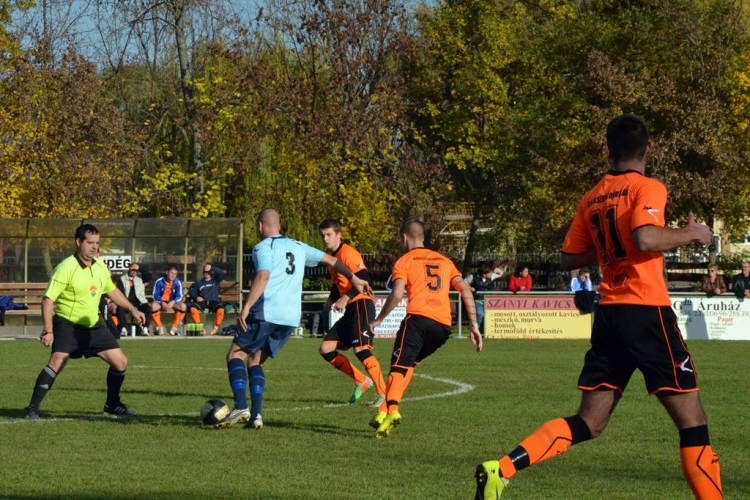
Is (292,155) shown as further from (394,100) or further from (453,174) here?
(453,174)

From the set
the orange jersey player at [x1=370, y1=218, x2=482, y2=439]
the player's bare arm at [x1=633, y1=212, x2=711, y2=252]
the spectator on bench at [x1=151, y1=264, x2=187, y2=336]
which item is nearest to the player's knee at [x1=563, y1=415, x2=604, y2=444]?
the player's bare arm at [x1=633, y1=212, x2=711, y2=252]

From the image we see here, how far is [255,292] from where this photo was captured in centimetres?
1067

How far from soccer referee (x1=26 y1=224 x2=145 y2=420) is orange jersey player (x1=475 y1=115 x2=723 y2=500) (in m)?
6.47

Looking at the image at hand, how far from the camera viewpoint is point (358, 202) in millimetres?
41062

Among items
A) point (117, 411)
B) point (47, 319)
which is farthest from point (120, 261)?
point (47, 319)

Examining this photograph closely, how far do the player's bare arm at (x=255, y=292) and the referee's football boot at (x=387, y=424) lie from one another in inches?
60.8

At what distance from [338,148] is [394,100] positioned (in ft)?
8.10

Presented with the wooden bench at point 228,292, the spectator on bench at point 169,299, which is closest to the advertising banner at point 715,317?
the wooden bench at point 228,292

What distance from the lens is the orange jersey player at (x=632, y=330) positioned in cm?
594

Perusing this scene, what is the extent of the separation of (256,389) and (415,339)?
4.85 feet

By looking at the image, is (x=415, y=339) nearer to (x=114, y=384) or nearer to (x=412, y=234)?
(x=412, y=234)

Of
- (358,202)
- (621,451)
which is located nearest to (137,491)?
(621,451)

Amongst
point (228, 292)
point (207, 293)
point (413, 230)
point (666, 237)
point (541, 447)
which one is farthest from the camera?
point (228, 292)

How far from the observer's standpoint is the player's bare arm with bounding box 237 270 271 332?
35.0 ft
